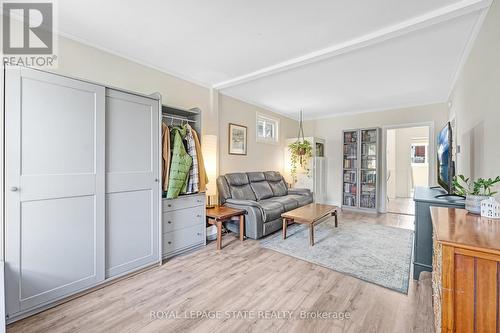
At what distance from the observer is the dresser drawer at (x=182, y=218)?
2.74 metres

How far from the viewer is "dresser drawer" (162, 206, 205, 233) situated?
2738 millimetres

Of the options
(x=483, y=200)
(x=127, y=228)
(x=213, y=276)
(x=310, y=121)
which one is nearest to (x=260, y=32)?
(x=483, y=200)

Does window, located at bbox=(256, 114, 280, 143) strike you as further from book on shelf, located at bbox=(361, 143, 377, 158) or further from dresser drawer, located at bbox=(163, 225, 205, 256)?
dresser drawer, located at bbox=(163, 225, 205, 256)

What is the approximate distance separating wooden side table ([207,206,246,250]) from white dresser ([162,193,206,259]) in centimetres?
14

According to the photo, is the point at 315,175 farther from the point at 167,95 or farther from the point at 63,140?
the point at 63,140

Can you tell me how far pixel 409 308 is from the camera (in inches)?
72.9

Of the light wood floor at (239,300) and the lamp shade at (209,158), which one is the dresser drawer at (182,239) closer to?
the light wood floor at (239,300)

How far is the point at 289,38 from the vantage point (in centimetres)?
242

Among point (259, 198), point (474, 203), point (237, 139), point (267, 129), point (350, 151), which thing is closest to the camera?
point (474, 203)

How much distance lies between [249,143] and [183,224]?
2.45 meters

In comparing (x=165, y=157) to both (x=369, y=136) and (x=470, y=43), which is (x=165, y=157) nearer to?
(x=470, y=43)

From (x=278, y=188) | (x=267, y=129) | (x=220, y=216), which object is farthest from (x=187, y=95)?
(x=278, y=188)

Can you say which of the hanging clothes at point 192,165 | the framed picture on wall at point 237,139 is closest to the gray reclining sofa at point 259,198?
the framed picture on wall at point 237,139

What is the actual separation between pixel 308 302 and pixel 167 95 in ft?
9.92
